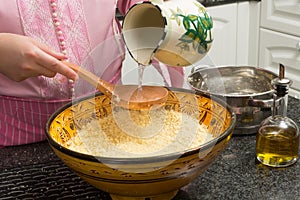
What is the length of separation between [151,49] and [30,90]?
324 millimetres

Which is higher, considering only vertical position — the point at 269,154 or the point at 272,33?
the point at 269,154

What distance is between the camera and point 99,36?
3.56 ft

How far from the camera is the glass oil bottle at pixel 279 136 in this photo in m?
0.86

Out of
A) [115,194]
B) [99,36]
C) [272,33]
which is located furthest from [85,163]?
[272,33]

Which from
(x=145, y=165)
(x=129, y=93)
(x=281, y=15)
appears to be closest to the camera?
(x=145, y=165)

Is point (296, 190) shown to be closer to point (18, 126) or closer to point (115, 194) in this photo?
point (115, 194)

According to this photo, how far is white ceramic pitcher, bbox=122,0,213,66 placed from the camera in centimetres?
78

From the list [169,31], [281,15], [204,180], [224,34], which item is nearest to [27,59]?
[169,31]

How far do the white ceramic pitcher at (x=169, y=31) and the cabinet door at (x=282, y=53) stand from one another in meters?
1.35

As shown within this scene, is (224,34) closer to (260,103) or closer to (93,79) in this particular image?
(260,103)

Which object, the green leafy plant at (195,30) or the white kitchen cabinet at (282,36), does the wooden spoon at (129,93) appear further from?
the white kitchen cabinet at (282,36)

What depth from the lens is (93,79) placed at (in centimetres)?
84

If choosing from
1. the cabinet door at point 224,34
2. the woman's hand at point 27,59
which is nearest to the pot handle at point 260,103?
the woman's hand at point 27,59

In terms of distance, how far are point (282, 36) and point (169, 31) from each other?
1.48 metres
